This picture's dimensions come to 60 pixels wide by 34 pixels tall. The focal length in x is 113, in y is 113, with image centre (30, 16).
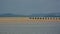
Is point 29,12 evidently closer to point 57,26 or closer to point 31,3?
point 31,3

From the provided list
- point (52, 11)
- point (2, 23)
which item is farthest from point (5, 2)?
point (52, 11)

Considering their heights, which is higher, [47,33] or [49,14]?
[49,14]

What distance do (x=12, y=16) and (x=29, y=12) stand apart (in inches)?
5.8

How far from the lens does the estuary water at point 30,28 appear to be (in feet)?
3.14

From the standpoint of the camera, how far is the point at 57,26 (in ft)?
3.16

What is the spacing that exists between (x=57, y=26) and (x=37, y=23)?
173mm

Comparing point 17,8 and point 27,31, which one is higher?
point 17,8

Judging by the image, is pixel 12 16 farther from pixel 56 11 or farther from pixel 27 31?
pixel 56 11

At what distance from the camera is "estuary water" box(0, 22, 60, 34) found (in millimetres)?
958

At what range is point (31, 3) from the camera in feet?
3.16

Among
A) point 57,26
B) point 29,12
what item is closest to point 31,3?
point 29,12

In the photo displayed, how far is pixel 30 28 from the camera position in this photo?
37.9 inches

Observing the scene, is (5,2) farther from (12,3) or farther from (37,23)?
(37,23)

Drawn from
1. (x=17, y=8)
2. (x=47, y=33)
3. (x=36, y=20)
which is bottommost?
(x=47, y=33)
